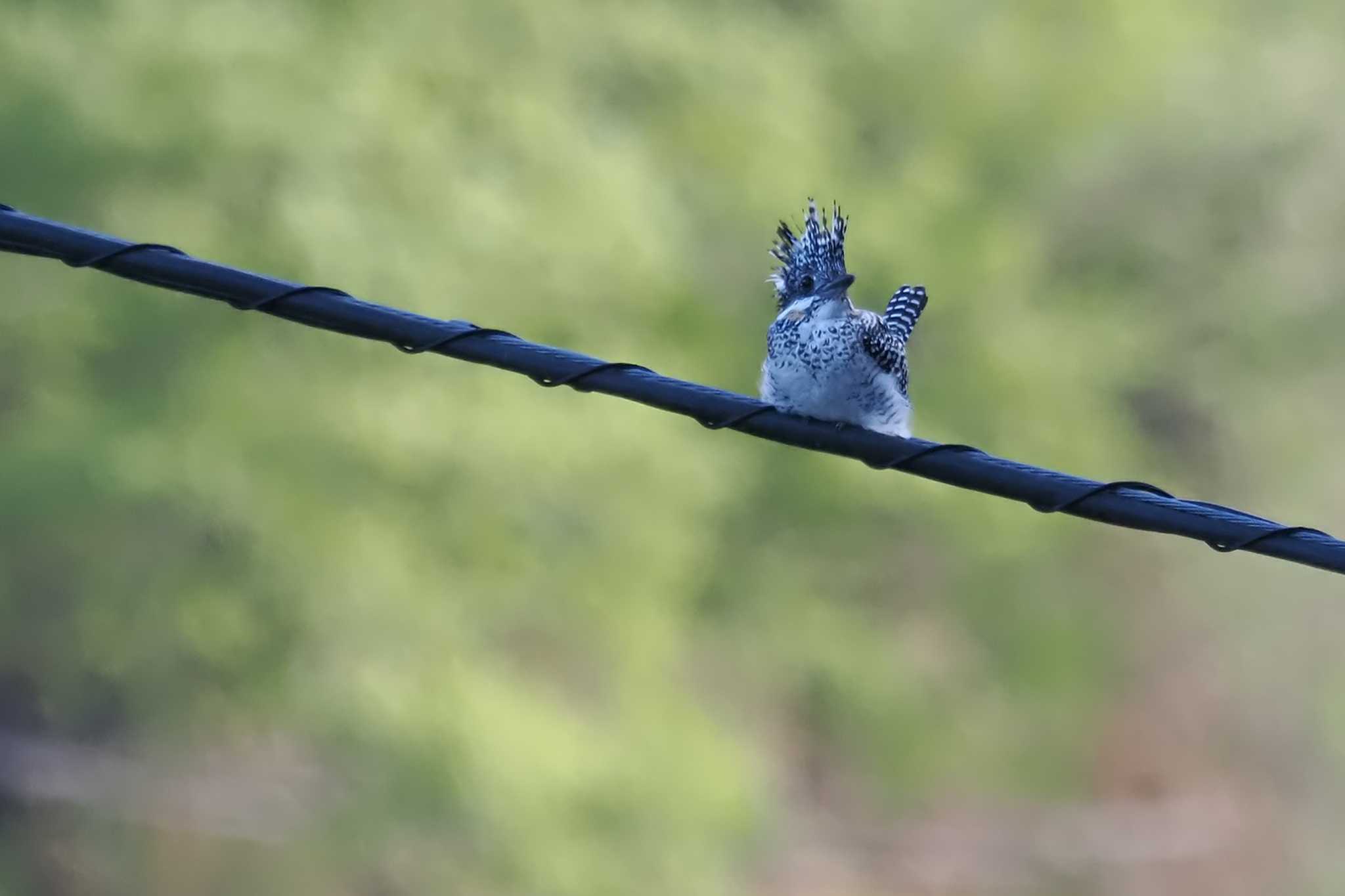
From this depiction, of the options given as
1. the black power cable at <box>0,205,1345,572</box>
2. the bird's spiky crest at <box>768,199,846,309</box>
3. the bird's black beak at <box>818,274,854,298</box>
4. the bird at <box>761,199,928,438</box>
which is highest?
the bird's spiky crest at <box>768,199,846,309</box>

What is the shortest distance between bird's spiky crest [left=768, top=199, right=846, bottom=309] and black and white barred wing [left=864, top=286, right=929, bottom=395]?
20 cm

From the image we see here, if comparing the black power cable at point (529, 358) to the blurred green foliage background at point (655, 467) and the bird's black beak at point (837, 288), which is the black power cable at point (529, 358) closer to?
the bird's black beak at point (837, 288)

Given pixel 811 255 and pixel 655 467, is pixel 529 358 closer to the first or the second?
pixel 811 255

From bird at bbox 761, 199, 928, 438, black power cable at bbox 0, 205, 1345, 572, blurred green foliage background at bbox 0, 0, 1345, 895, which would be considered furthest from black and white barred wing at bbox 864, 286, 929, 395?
blurred green foliage background at bbox 0, 0, 1345, 895

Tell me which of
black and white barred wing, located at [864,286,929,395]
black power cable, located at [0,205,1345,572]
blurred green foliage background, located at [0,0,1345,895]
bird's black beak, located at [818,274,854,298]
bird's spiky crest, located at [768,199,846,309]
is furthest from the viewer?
blurred green foliage background, located at [0,0,1345,895]

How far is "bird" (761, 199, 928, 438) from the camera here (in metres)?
4.14

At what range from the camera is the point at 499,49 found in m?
12.8

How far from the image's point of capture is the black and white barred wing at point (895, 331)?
4.30 meters

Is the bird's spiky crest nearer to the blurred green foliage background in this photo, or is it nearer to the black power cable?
the black power cable

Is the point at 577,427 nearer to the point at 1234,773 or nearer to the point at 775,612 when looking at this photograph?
the point at 775,612

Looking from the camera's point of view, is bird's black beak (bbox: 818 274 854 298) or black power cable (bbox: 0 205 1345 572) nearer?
black power cable (bbox: 0 205 1345 572)

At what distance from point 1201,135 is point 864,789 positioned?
6187 mm

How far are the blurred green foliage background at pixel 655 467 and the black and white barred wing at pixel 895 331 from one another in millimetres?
6212

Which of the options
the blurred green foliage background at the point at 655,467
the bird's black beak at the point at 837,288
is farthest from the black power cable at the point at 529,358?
the blurred green foliage background at the point at 655,467
